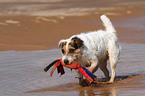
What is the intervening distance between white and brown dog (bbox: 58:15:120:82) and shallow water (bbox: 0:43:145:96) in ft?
1.88

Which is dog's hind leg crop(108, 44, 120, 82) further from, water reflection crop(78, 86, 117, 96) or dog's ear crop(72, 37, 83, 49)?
dog's ear crop(72, 37, 83, 49)

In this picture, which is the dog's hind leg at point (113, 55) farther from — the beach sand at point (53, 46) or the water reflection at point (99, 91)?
the water reflection at point (99, 91)

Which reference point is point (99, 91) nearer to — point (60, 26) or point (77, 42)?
point (77, 42)

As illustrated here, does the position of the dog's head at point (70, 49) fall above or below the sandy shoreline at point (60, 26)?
below

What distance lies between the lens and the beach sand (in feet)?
28.0

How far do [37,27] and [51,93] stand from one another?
13.3 metres

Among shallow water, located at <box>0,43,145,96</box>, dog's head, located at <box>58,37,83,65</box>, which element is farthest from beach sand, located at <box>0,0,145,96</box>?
dog's head, located at <box>58,37,83,65</box>

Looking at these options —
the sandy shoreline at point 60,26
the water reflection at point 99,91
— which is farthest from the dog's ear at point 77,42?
the sandy shoreline at point 60,26

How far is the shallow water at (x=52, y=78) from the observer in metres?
8.16

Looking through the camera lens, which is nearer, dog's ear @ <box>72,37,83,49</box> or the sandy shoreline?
dog's ear @ <box>72,37,83,49</box>

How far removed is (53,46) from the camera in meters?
15.5

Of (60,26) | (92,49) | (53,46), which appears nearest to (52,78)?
(92,49)

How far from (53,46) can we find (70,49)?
24.2 ft

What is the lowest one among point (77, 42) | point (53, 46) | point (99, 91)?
point (99, 91)
